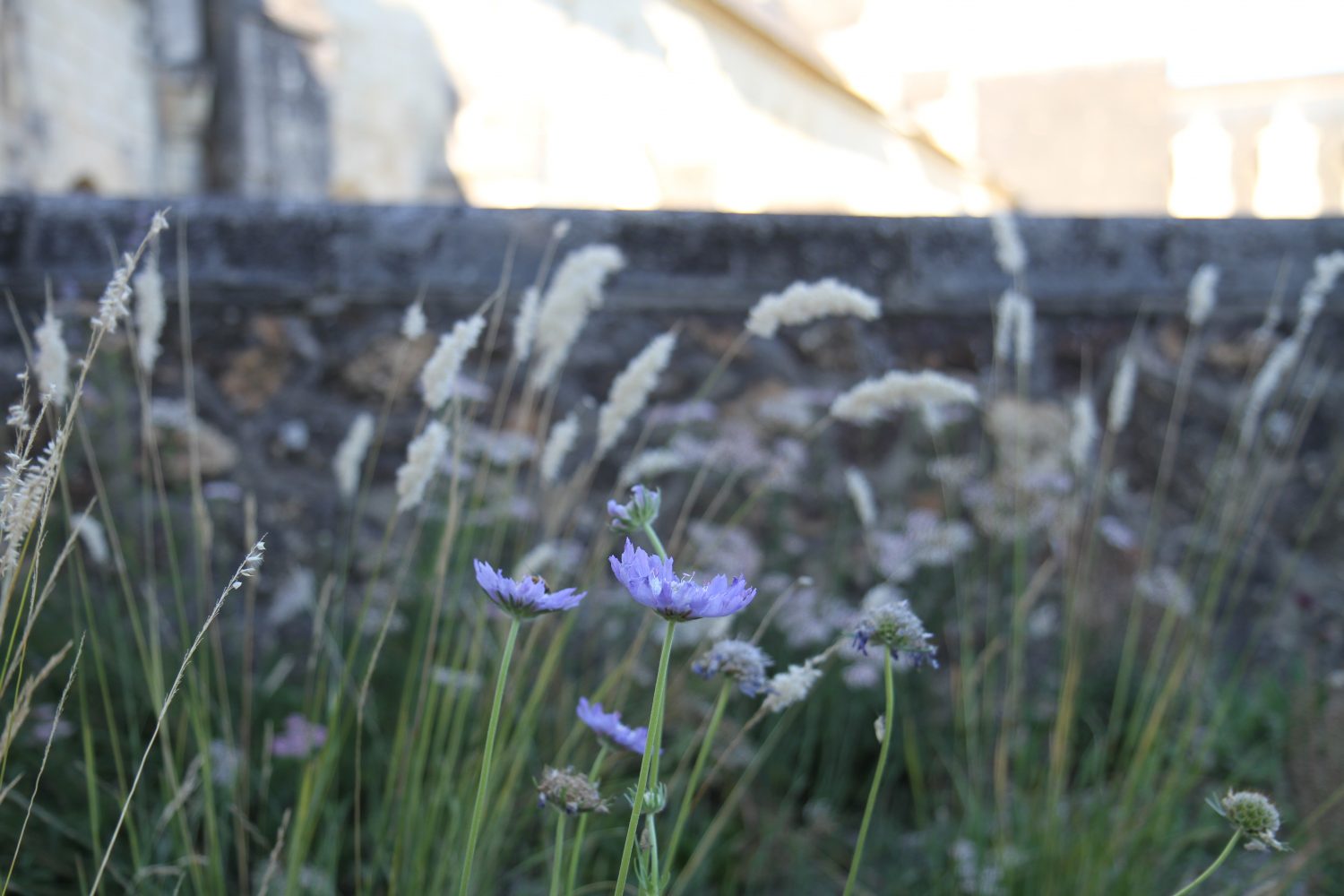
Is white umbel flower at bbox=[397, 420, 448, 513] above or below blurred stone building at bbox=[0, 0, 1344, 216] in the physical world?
below

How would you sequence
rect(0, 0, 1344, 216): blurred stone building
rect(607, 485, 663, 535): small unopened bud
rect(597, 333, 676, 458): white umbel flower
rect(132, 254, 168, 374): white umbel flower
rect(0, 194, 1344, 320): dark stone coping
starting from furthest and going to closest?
rect(0, 0, 1344, 216): blurred stone building
rect(0, 194, 1344, 320): dark stone coping
rect(132, 254, 168, 374): white umbel flower
rect(597, 333, 676, 458): white umbel flower
rect(607, 485, 663, 535): small unopened bud

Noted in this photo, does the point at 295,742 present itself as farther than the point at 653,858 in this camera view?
Yes

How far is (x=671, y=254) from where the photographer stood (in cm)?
279

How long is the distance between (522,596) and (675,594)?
5.2 inches

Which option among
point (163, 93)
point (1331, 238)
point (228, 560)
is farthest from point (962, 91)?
point (228, 560)

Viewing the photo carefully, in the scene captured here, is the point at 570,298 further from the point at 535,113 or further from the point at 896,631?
the point at 535,113

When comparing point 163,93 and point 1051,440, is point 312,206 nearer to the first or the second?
point 1051,440

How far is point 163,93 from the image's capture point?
8.24 m

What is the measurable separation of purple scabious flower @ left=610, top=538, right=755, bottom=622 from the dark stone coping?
A: 1.95 meters

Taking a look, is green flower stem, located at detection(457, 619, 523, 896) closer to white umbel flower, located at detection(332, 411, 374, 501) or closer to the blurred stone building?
white umbel flower, located at detection(332, 411, 374, 501)

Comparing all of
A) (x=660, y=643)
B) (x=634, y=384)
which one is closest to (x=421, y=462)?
(x=634, y=384)

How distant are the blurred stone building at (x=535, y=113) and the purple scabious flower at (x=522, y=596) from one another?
3957 millimetres

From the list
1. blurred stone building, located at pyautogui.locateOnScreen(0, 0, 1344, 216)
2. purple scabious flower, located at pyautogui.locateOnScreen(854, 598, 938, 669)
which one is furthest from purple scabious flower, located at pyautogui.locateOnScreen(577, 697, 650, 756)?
blurred stone building, located at pyautogui.locateOnScreen(0, 0, 1344, 216)

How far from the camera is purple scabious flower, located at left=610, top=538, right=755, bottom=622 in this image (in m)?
0.80
